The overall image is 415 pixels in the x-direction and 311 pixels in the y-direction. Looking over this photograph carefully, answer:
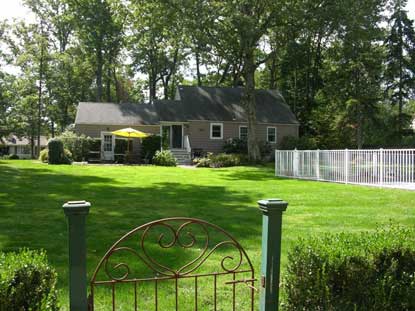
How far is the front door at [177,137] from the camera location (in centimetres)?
3103

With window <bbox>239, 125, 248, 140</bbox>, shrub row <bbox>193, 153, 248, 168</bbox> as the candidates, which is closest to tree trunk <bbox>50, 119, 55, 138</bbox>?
window <bbox>239, 125, 248, 140</bbox>

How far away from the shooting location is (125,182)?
45.4 feet

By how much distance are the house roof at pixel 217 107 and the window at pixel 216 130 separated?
49 centimetres

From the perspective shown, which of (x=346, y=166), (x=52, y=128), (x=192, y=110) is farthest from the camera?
(x=52, y=128)

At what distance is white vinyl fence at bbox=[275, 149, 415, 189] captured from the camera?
41.3ft

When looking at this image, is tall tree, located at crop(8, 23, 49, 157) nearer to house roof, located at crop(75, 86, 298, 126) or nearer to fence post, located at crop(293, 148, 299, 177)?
house roof, located at crop(75, 86, 298, 126)

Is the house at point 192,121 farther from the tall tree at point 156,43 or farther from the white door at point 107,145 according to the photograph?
the tall tree at point 156,43

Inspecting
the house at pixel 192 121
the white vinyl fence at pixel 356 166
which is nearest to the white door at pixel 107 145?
the house at pixel 192 121

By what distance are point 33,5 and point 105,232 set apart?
40.6 metres

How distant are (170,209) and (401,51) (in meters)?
29.1

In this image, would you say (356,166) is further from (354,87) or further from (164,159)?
(354,87)

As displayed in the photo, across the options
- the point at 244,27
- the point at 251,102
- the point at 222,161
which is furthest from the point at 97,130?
the point at 244,27

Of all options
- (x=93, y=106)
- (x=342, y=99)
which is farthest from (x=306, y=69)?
(x=93, y=106)

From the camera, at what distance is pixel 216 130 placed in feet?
101
